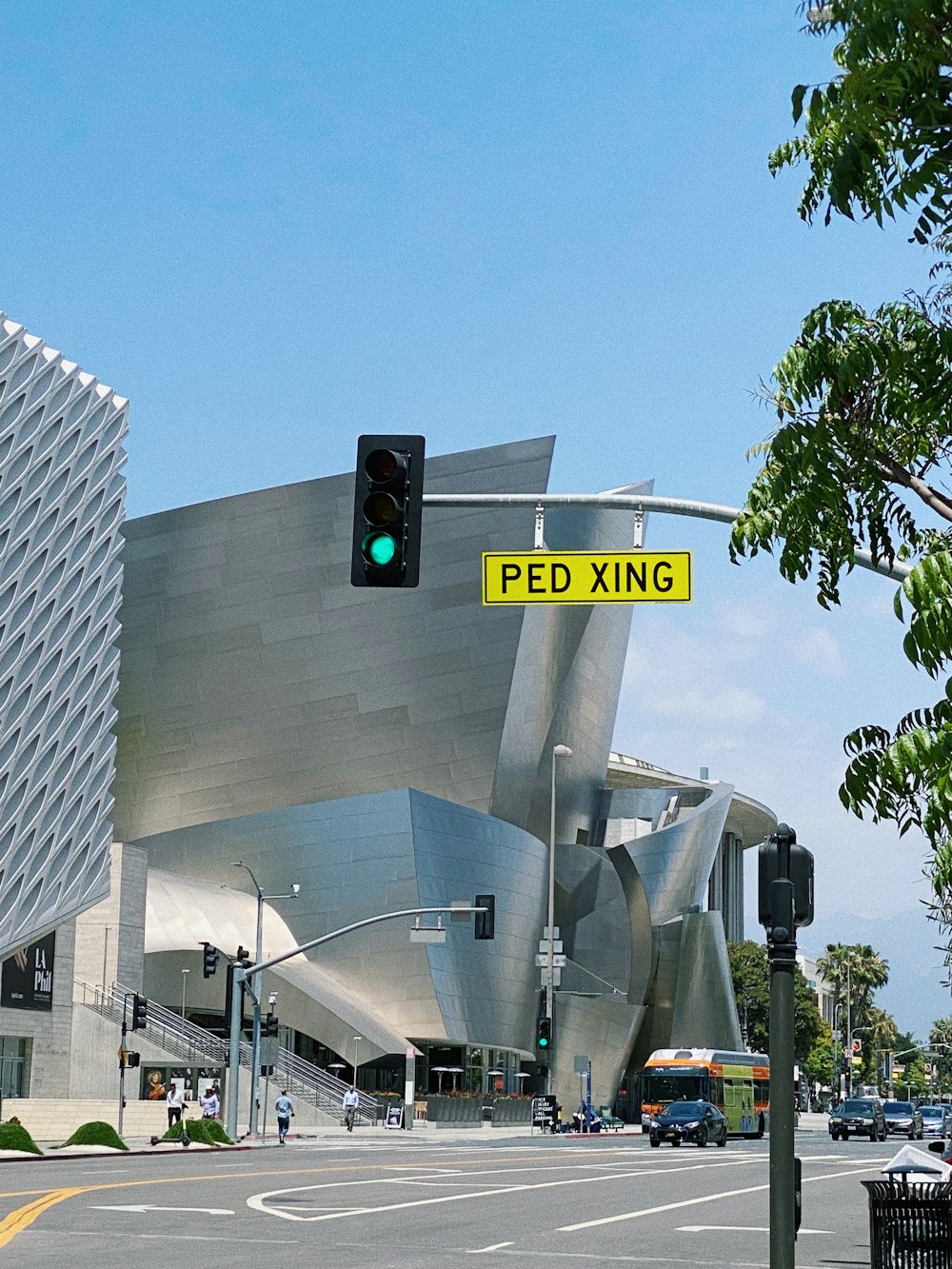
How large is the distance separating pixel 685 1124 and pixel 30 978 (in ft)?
82.3

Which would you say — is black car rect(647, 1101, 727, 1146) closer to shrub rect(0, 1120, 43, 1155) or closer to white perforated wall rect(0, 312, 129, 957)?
shrub rect(0, 1120, 43, 1155)

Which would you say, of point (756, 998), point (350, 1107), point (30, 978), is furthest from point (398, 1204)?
point (756, 998)

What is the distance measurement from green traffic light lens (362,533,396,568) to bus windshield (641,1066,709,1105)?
5325 centimetres

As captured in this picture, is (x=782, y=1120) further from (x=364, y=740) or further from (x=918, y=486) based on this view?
(x=364, y=740)

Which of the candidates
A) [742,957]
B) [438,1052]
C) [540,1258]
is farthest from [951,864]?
[742,957]

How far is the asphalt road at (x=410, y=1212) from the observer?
18.0 meters

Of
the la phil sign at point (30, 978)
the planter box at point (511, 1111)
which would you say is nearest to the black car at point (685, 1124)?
the planter box at point (511, 1111)

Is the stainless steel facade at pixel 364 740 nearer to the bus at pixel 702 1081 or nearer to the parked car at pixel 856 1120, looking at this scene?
the bus at pixel 702 1081

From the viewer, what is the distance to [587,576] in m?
13.1

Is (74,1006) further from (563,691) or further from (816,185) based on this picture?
(816,185)

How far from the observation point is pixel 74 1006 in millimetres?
66750

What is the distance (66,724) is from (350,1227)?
4727cm

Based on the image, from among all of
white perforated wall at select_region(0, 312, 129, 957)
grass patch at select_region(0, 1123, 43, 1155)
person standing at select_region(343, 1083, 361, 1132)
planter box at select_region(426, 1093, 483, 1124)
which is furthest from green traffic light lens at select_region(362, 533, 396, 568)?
planter box at select_region(426, 1093, 483, 1124)

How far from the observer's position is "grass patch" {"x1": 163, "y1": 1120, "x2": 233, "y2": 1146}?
47.1 metres
